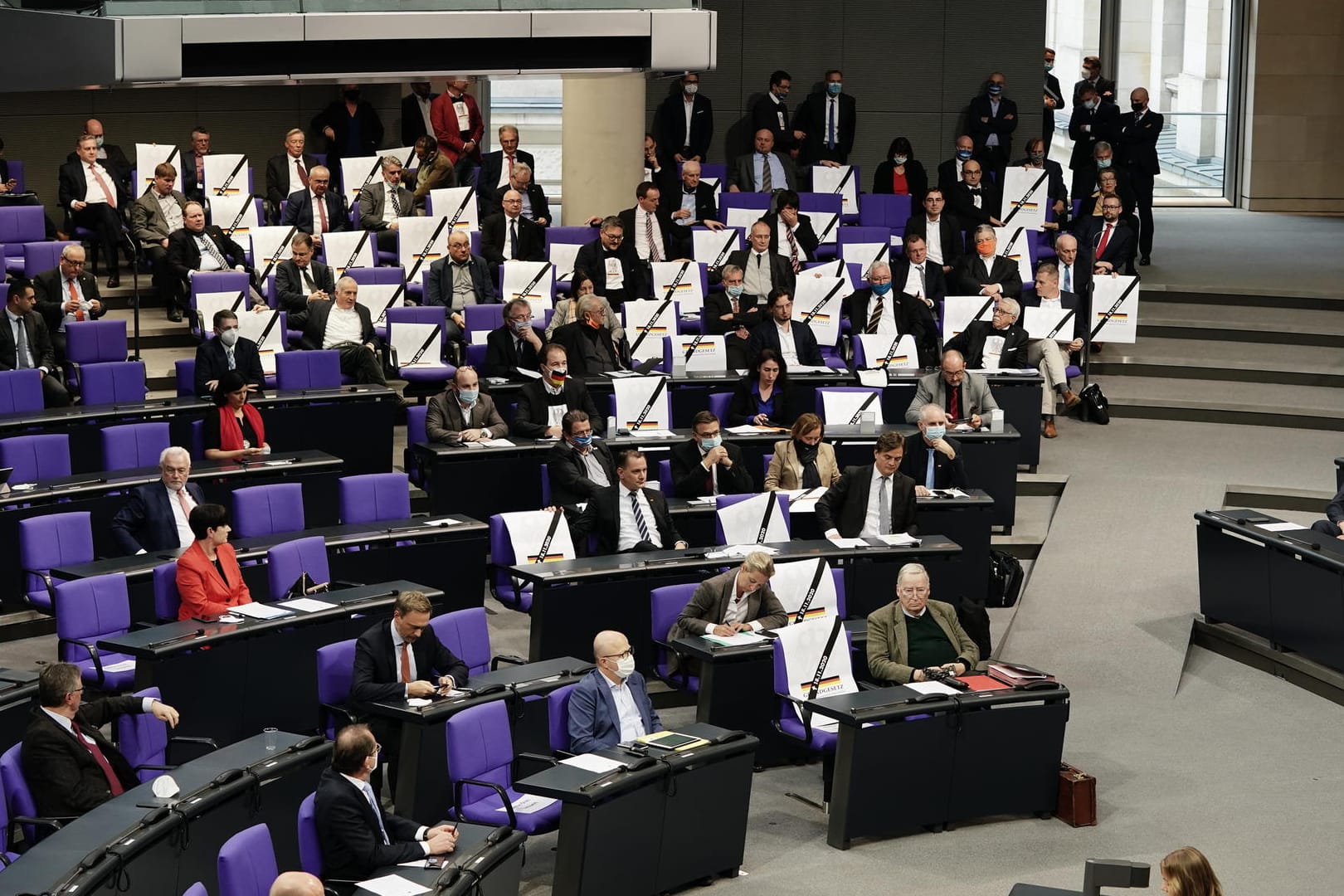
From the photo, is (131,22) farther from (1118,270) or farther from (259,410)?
(1118,270)

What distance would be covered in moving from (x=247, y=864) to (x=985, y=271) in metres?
10.2

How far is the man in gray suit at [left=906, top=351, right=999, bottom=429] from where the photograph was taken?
1230cm

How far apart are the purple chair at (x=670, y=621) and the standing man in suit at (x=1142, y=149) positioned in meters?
9.63

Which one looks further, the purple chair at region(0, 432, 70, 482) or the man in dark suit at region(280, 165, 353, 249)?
the man in dark suit at region(280, 165, 353, 249)

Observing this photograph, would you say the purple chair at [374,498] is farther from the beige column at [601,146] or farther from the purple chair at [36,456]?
the beige column at [601,146]

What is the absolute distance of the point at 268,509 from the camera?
10.2m

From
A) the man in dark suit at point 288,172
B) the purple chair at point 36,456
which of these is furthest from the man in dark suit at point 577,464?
the man in dark suit at point 288,172

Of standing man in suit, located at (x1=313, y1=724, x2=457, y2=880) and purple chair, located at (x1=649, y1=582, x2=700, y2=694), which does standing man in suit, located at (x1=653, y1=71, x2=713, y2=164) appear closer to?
purple chair, located at (x1=649, y1=582, x2=700, y2=694)

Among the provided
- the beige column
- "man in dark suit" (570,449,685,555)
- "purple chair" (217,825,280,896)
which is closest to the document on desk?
"purple chair" (217,825,280,896)

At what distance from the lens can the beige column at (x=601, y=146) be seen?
621 inches

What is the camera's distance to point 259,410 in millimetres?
11750

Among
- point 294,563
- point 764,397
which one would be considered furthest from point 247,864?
point 764,397

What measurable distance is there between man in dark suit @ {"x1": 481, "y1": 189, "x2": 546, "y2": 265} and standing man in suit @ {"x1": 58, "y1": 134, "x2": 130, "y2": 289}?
10.2 ft

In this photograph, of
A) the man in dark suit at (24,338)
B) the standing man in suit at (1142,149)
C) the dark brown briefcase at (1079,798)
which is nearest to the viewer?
the dark brown briefcase at (1079,798)
